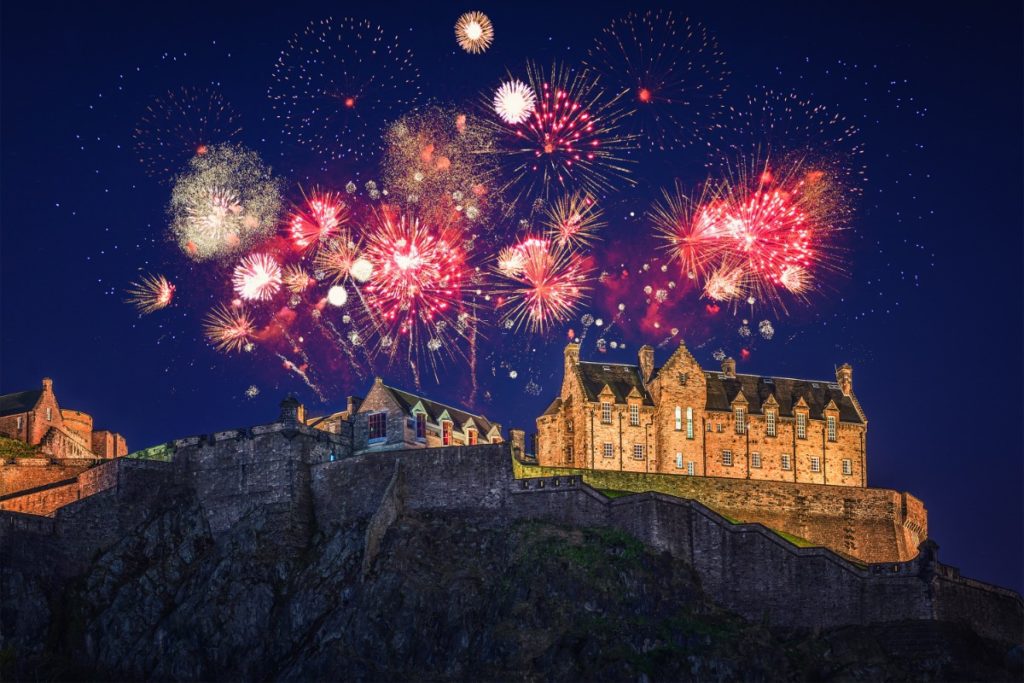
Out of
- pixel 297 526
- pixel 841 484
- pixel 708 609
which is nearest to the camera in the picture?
pixel 708 609

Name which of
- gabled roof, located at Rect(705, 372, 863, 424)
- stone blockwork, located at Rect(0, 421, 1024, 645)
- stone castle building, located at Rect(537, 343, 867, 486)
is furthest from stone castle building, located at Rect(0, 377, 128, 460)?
gabled roof, located at Rect(705, 372, 863, 424)

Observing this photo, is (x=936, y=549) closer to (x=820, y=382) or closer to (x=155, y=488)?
(x=820, y=382)

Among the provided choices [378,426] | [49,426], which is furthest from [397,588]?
[49,426]

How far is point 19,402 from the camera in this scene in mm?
116938

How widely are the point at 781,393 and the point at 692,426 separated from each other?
22.8 ft

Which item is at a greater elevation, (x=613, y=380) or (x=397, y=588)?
(x=613, y=380)

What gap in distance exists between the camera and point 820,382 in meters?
112

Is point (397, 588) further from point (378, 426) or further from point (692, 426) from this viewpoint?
point (692, 426)

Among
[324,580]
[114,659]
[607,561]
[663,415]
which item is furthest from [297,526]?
[663,415]

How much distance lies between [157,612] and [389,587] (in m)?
13.4

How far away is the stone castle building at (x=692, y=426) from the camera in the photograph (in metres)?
106

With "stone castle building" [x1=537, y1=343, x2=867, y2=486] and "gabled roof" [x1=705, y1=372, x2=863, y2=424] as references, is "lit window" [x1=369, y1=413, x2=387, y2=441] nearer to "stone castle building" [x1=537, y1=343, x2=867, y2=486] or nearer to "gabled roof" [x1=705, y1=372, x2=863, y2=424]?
"stone castle building" [x1=537, y1=343, x2=867, y2=486]

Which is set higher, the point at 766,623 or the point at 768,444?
the point at 768,444

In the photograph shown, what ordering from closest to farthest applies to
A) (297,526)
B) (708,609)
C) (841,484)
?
(708,609) < (297,526) < (841,484)
